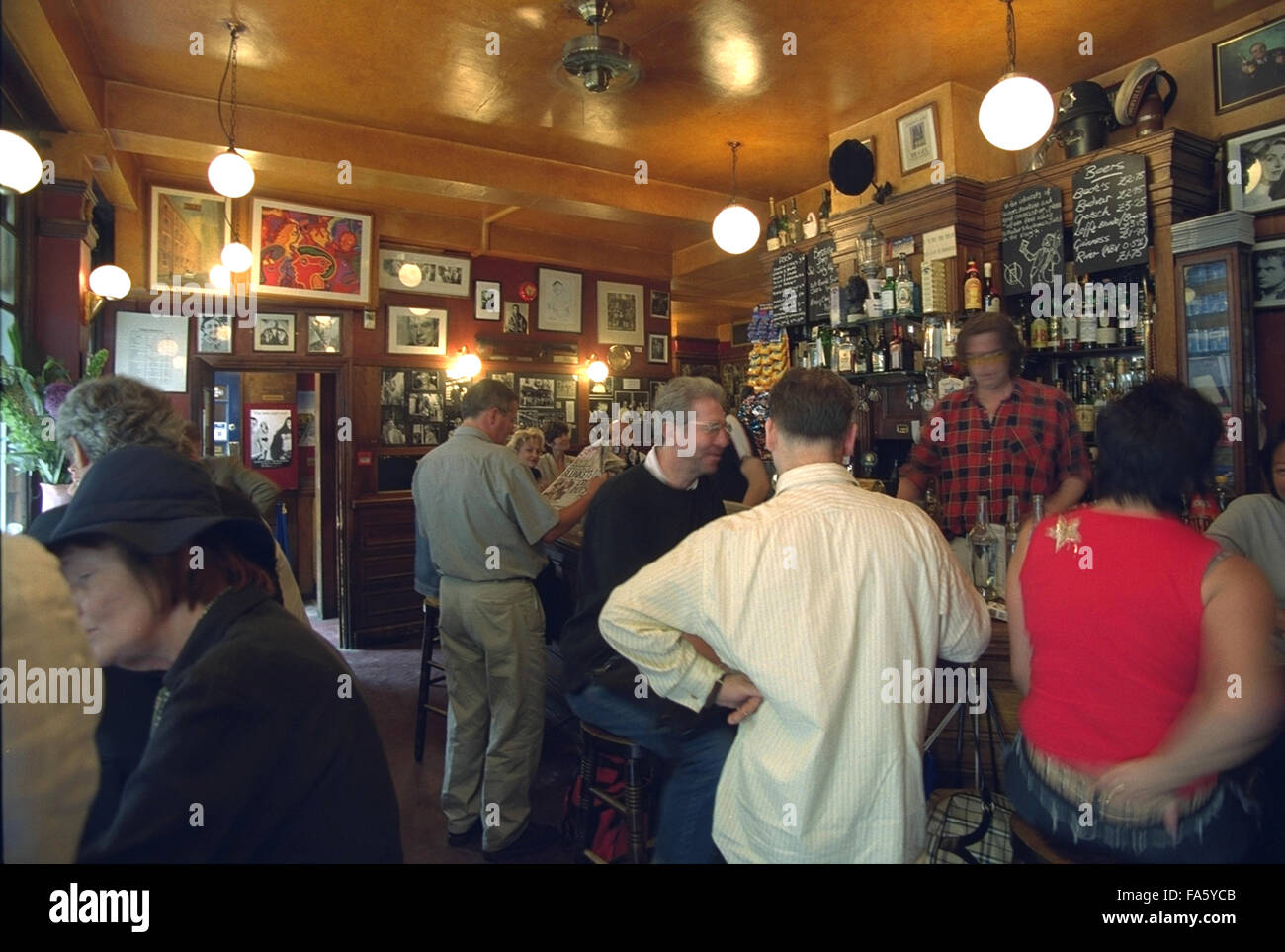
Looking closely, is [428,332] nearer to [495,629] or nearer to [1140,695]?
[495,629]

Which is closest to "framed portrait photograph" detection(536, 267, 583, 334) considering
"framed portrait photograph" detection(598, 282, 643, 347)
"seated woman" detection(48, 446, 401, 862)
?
"framed portrait photograph" detection(598, 282, 643, 347)

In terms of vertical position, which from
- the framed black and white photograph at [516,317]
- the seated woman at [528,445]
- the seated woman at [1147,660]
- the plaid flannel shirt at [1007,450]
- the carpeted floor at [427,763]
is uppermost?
the framed black and white photograph at [516,317]

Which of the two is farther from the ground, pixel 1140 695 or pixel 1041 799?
pixel 1140 695

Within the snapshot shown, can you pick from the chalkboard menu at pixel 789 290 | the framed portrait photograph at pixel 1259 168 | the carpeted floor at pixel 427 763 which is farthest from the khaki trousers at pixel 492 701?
the framed portrait photograph at pixel 1259 168

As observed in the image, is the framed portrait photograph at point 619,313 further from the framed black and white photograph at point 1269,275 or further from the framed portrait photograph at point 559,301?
the framed black and white photograph at point 1269,275

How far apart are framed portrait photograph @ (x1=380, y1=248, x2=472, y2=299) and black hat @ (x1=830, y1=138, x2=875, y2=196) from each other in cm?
357

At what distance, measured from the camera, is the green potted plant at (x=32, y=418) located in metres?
3.61

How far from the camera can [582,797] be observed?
2.96 meters

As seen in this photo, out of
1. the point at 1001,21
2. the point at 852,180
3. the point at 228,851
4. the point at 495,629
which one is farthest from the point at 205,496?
the point at 852,180

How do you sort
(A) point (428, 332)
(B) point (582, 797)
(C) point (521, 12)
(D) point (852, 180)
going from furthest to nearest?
(A) point (428, 332), (D) point (852, 180), (C) point (521, 12), (B) point (582, 797)

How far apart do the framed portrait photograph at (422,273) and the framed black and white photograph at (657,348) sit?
2.03 m

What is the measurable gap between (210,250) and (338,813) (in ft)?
20.1

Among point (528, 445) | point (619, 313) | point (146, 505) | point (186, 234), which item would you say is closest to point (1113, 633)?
point (146, 505)

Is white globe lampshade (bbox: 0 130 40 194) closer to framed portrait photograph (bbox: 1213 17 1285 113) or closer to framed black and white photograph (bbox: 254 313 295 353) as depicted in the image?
framed black and white photograph (bbox: 254 313 295 353)
